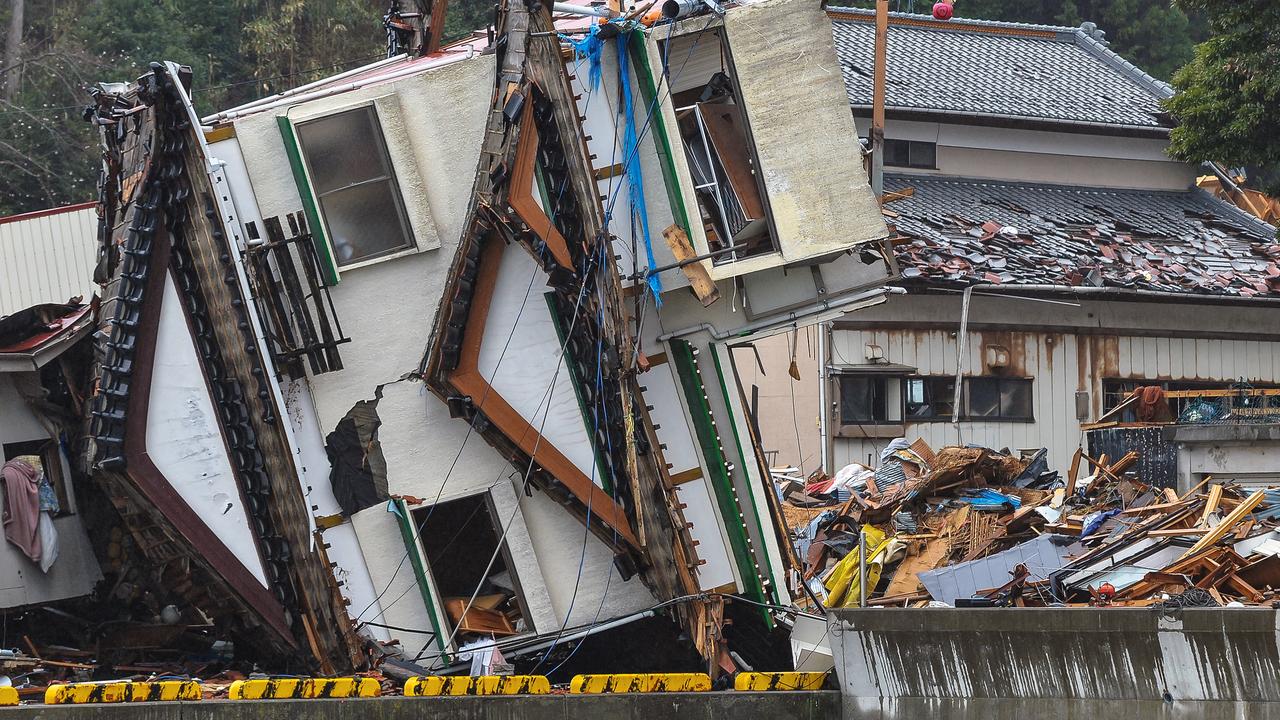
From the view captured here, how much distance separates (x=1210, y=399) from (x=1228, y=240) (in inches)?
287

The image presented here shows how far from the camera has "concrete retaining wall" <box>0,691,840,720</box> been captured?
8.95 m

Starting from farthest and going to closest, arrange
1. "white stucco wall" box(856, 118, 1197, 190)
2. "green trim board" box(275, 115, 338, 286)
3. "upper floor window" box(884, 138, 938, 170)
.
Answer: "white stucco wall" box(856, 118, 1197, 190)
"upper floor window" box(884, 138, 938, 170)
"green trim board" box(275, 115, 338, 286)

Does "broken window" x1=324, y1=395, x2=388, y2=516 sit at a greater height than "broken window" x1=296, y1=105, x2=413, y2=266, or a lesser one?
lesser

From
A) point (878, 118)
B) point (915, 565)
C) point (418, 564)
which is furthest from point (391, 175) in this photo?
point (915, 565)

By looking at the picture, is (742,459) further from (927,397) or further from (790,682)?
(927,397)

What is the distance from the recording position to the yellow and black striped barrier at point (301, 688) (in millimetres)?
9414

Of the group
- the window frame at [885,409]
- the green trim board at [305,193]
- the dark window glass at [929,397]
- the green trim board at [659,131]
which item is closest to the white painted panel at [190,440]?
the green trim board at [305,193]

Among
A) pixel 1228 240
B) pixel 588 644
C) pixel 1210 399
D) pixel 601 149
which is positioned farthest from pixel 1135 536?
pixel 1228 240

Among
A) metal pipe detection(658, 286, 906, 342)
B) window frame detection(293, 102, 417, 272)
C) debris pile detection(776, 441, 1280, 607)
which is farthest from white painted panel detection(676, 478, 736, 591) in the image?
window frame detection(293, 102, 417, 272)

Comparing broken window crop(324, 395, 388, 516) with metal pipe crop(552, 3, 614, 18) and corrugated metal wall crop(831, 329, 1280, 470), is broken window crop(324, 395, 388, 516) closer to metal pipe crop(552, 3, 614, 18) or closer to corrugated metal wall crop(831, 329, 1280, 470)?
metal pipe crop(552, 3, 614, 18)

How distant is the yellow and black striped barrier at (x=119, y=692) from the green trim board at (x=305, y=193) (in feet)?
13.4

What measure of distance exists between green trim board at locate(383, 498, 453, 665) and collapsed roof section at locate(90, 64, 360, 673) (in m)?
0.78

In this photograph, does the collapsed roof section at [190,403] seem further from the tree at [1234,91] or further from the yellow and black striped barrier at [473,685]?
the tree at [1234,91]

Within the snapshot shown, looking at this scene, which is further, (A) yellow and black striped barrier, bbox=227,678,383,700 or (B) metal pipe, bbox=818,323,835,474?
(B) metal pipe, bbox=818,323,835,474
